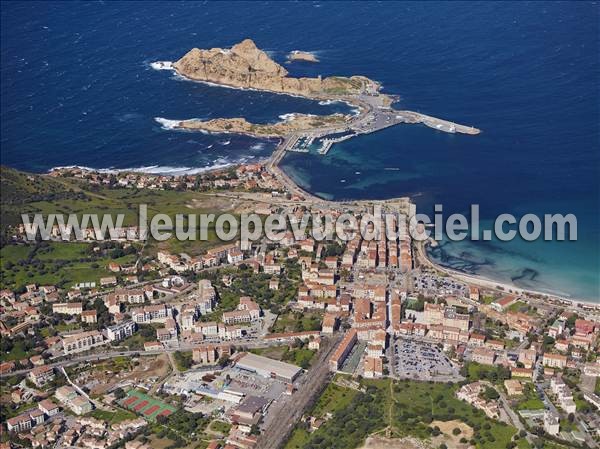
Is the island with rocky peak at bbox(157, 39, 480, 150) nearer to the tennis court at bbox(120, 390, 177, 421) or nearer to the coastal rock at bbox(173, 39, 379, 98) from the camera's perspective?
the coastal rock at bbox(173, 39, 379, 98)

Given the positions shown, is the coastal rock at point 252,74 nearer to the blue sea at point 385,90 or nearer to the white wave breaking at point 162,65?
the white wave breaking at point 162,65

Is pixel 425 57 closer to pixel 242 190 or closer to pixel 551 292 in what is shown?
pixel 242 190

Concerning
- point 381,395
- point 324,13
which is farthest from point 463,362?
point 324,13

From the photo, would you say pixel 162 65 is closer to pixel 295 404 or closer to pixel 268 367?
pixel 268 367

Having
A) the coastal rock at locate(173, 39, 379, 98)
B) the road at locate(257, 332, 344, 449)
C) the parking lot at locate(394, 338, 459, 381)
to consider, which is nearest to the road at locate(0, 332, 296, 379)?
the road at locate(257, 332, 344, 449)

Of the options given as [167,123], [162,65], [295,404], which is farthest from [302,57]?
[295,404]

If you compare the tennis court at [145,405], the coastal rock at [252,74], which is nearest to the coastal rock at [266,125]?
the coastal rock at [252,74]
